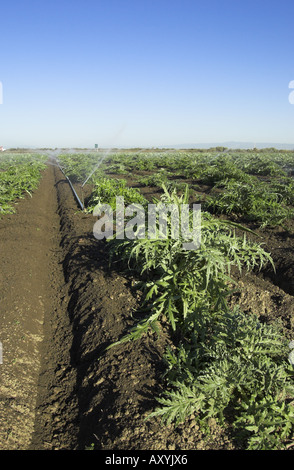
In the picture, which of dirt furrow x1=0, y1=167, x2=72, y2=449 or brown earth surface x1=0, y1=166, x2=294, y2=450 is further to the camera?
dirt furrow x1=0, y1=167, x2=72, y2=449

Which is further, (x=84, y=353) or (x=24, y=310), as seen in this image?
(x=24, y=310)

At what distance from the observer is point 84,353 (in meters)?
2.95

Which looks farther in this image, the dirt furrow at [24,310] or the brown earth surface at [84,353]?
the dirt furrow at [24,310]

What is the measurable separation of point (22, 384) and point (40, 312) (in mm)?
1296

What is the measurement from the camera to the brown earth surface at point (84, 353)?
6.85 ft

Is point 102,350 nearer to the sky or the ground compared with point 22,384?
nearer to the sky

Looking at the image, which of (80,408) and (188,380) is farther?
(80,408)

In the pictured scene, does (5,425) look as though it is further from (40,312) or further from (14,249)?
(14,249)

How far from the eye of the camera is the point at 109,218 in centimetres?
710

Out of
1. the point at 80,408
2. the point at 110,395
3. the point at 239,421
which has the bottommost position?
the point at 80,408

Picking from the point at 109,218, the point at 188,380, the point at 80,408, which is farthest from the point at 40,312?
the point at 109,218

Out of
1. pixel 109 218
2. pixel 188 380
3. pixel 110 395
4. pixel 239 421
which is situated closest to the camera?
pixel 239 421

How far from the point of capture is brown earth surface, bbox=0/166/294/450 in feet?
6.85
